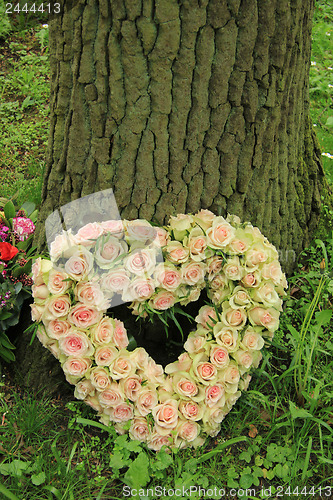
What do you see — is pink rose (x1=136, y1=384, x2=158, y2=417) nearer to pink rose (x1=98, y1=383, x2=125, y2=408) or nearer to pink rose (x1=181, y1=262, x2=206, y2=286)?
pink rose (x1=98, y1=383, x2=125, y2=408)

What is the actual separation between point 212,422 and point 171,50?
58.2 inches

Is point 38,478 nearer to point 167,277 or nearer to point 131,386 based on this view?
point 131,386


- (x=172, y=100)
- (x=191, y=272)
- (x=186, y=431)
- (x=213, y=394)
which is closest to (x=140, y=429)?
(x=186, y=431)

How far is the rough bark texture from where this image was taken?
70.4 inches

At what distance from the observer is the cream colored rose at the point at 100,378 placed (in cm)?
185

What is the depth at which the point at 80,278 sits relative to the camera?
186cm

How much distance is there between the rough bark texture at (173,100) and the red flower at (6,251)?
0.22 meters

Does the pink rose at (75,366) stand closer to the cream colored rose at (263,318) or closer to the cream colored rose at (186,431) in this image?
the cream colored rose at (186,431)

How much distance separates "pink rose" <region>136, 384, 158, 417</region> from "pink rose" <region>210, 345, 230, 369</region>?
28 cm

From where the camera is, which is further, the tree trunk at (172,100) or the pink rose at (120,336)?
the pink rose at (120,336)

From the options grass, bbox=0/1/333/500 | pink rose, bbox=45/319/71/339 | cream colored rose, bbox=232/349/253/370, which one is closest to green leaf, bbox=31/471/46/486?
grass, bbox=0/1/333/500

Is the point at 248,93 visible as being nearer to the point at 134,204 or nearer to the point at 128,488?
the point at 134,204

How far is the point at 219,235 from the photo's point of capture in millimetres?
1943

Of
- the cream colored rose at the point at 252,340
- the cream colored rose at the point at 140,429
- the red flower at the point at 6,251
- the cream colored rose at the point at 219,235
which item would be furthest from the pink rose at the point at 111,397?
the red flower at the point at 6,251
